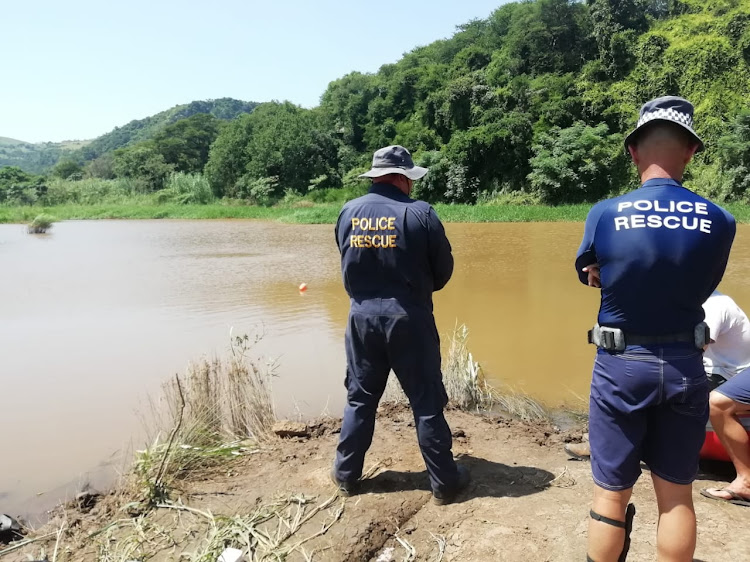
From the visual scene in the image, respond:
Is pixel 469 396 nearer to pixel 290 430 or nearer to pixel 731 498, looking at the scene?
pixel 290 430

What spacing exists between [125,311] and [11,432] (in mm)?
4712

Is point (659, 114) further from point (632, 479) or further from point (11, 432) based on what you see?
point (11, 432)

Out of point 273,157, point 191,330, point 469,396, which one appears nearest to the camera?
point 469,396

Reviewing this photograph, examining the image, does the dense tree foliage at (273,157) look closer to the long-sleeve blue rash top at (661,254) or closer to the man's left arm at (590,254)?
the man's left arm at (590,254)

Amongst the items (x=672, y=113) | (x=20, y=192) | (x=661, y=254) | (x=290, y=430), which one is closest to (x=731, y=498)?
(x=661, y=254)

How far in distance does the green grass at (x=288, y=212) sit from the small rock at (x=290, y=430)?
756 inches

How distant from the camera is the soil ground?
8.53 feet

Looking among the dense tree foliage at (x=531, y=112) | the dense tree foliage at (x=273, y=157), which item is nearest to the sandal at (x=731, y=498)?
the dense tree foliage at (x=531, y=112)

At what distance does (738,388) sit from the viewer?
2949mm

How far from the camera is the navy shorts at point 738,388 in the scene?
2936 mm

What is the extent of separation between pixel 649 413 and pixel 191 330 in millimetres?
6963

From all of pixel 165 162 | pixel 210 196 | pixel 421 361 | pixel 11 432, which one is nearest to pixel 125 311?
pixel 11 432

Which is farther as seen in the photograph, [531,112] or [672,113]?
[531,112]

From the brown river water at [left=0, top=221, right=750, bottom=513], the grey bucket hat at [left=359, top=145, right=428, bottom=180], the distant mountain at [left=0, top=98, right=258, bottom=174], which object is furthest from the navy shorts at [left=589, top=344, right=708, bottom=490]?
the distant mountain at [left=0, top=98, right=258, bottom=174]
